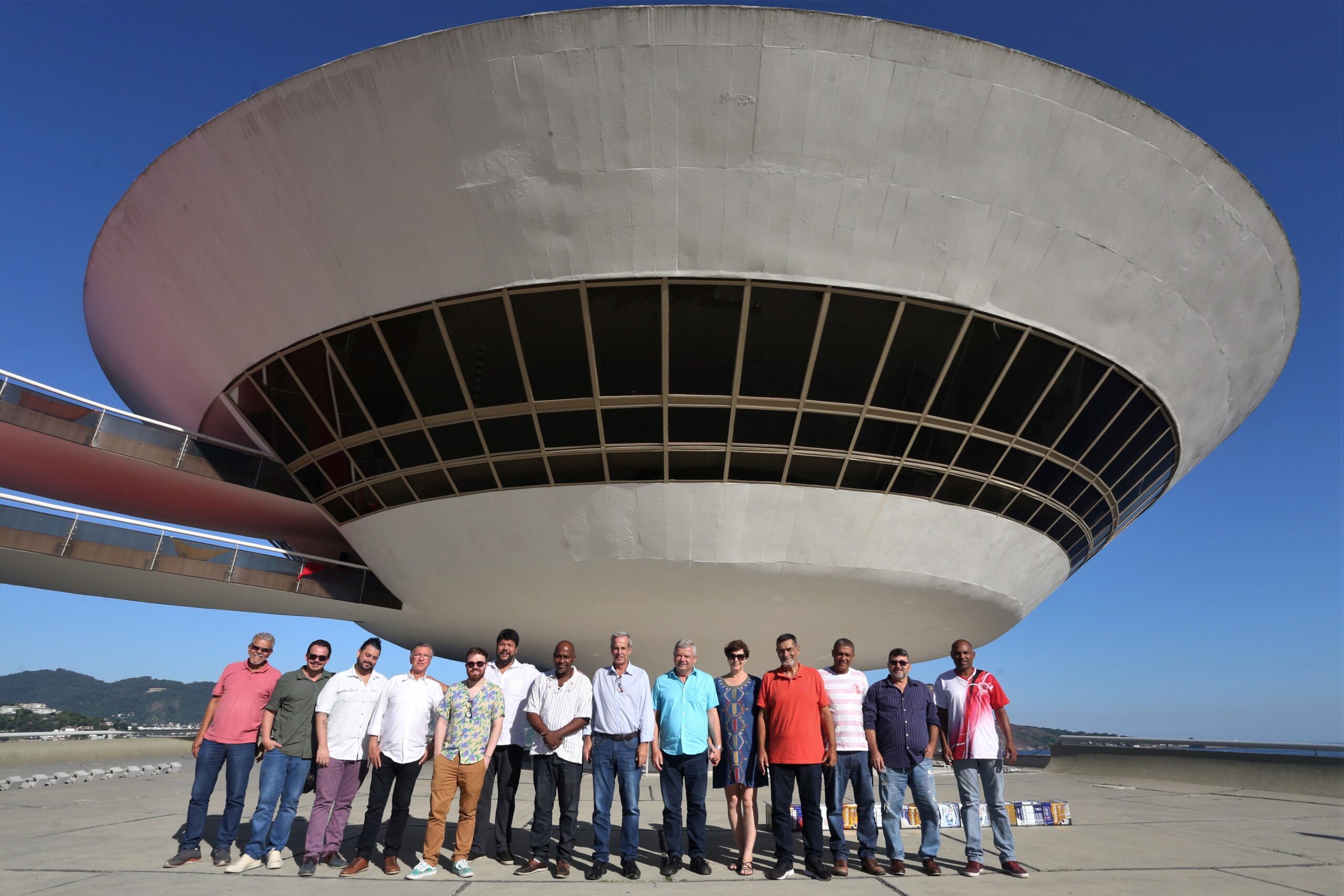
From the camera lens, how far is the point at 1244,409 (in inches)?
650

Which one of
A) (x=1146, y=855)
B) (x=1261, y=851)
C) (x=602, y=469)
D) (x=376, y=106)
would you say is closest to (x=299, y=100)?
(x=376, y=106)

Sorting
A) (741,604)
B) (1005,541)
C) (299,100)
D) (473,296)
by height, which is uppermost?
(299,100)

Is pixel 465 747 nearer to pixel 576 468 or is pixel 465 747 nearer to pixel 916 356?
pixel 576 468

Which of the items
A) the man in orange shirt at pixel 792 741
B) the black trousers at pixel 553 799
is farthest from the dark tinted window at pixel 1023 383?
the black trousers at pixel 553 799

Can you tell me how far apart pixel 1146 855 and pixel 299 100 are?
13.7 meters

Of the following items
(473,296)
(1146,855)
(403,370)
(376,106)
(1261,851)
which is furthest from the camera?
(403,370)

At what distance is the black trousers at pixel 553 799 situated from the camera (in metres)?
5.95

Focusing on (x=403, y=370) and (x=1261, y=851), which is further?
(x=403, y=370)

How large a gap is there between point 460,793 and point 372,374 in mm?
8201

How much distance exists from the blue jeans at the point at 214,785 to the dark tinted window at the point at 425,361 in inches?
266

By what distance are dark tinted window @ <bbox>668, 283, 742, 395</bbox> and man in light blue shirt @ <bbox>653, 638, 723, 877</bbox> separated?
595 cm

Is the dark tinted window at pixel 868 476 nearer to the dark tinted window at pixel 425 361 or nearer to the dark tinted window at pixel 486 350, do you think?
the dark tinted window at pixel 486 350

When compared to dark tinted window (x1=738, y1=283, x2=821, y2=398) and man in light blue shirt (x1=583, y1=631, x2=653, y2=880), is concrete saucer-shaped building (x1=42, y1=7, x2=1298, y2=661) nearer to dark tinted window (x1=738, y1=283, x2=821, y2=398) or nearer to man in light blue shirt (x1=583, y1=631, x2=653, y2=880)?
dark tinted window (x1=738, y1=283, x2=821, y2=398)

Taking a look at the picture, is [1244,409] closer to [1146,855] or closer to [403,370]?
[1146,855]
